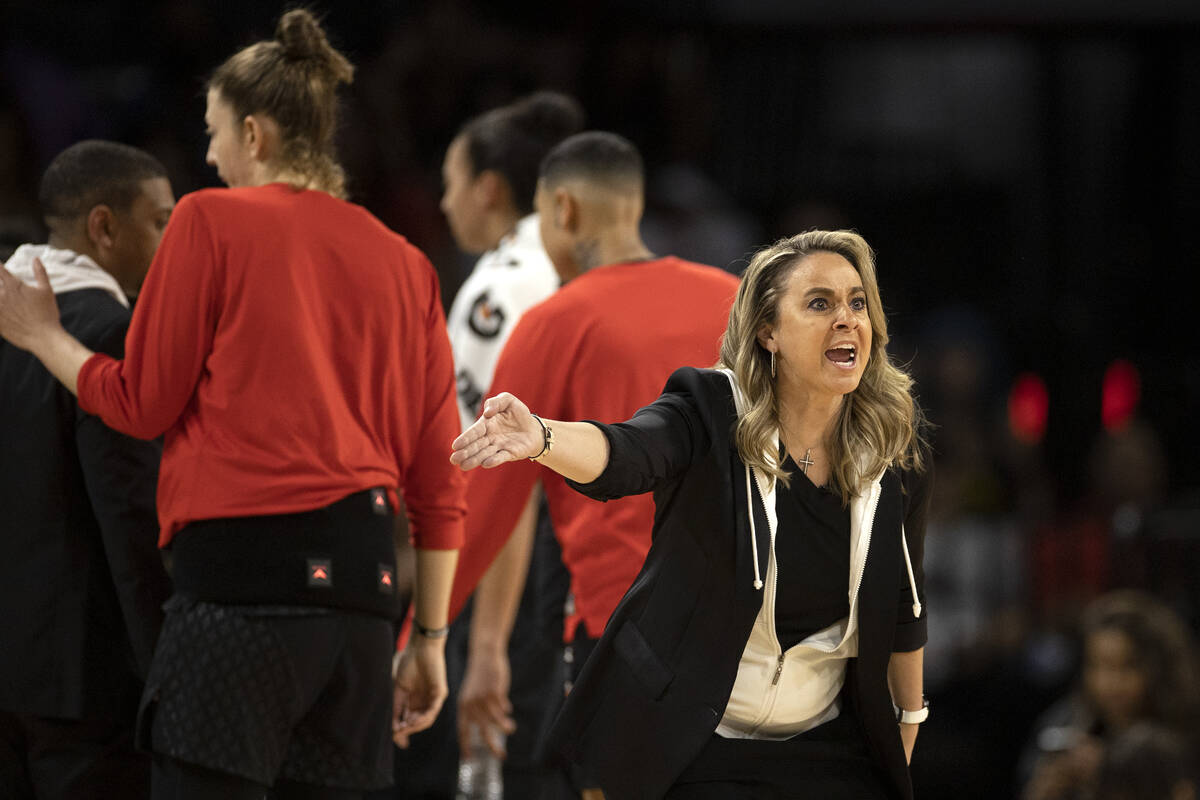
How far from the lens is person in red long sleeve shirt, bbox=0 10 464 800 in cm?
281

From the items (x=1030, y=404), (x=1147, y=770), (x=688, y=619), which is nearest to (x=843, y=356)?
(x=688, y=619)

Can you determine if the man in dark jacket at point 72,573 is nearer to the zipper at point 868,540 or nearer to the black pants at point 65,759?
the black pants at point 65,759

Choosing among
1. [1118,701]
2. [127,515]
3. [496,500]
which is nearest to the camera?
[127,515]

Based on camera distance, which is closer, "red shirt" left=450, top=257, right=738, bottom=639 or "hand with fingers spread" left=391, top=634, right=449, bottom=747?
"hand with fingers spread" left=391, top=634, right=449, bottom=747

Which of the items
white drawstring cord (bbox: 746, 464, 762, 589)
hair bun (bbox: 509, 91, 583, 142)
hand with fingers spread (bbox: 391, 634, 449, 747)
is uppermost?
hair bun (bbox: 509, 91, 583, 142)

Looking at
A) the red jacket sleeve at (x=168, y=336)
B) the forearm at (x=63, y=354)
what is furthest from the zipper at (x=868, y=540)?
the forearm at (x=63, y=354)

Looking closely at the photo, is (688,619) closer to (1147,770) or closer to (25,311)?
(25,311)

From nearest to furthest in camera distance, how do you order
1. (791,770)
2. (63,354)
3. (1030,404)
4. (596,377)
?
(791,770), (63,354), (596,377), (1030,404)

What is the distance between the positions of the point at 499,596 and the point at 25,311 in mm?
1411

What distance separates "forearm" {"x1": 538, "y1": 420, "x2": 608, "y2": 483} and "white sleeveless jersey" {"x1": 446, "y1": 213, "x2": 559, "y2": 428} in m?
1.81

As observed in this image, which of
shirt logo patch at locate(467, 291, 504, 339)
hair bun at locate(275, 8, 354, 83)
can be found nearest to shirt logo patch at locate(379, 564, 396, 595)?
hair bun at locate(275, 8, 354, 83)

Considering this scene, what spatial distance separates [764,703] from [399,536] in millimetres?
1366

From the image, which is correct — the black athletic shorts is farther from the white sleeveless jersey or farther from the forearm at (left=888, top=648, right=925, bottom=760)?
the white sleeveless jersey

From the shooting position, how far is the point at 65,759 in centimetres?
312
